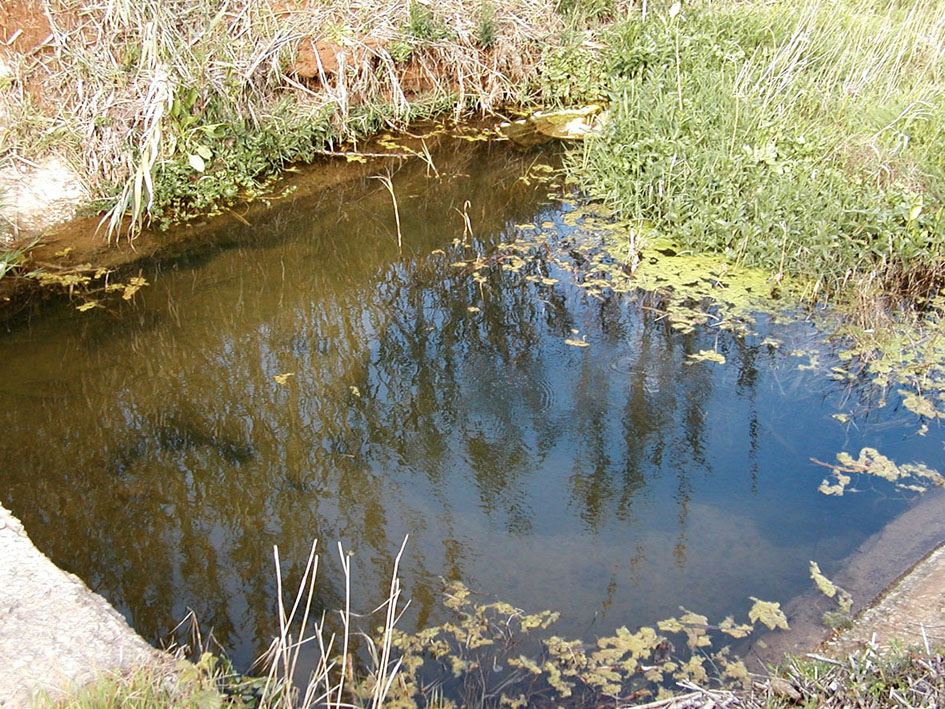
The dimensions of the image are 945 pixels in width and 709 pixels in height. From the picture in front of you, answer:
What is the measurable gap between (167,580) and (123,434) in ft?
3.13

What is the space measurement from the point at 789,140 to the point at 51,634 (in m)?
4.73

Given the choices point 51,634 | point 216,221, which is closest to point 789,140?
point 216,221

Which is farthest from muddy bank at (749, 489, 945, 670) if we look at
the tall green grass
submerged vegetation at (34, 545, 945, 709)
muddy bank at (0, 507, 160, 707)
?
muddy bank at (0, 507, 160, 707)

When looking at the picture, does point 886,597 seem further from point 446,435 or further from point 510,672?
point 446,435

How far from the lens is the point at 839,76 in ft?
19.8

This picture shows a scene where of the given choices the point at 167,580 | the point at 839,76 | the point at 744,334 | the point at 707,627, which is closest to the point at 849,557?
A: the point at 707,627

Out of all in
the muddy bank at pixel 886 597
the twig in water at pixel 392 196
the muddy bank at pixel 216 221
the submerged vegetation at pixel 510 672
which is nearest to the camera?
the submerged vegetation at pixel 510 672

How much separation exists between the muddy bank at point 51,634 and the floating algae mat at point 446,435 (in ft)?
0.72

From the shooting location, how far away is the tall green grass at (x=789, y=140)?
15.4 feet

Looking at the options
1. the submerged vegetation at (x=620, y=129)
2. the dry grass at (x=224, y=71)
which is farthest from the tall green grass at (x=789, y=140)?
the dry grass at (x=224, y=71)

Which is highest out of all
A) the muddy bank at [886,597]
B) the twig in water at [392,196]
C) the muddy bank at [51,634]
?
the twig in water at [392,196]

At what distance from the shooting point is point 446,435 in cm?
374

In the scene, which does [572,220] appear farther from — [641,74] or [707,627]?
[707,627]

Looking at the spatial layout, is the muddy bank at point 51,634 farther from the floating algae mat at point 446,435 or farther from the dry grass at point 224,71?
the dry grass at point 224,71
